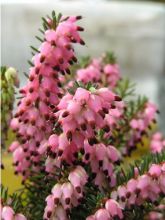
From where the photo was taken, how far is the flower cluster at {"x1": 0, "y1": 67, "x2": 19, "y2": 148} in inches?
54.6

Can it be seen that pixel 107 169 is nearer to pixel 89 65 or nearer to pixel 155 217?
pixel 155 217

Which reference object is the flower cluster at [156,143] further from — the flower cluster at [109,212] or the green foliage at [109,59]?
the flower cluster at [109,212]

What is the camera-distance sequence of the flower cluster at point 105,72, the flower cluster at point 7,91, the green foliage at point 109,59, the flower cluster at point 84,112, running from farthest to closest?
the green foliage at point 109,59, the flower cluster at point 105,72, the flower cluster at point 7,91, the flower cluster at point 84,112

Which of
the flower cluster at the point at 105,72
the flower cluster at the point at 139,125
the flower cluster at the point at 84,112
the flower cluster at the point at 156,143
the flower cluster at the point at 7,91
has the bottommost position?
the flower cluster at the point at 84,112

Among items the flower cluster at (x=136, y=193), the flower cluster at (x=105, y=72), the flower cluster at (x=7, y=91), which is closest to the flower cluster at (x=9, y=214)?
the flower cluster at (x=136, y=193)

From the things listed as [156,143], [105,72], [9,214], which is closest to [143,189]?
[9,214]

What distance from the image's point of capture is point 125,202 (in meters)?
1.22

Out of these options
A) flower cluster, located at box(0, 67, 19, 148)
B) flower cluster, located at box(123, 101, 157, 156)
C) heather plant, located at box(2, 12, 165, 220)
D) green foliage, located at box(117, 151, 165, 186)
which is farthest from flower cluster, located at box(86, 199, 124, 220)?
flower cluster, located at box(123, 101, 157, 156)

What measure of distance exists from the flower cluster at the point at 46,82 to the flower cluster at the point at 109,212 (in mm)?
191

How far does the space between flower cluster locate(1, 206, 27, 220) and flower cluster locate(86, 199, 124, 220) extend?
0.14 metres

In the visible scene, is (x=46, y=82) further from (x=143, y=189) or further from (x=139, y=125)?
(x=139, y=125)

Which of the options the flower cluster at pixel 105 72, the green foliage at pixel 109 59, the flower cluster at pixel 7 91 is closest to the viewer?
the flower cluster at pixel 7 91

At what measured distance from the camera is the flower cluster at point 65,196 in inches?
45.6

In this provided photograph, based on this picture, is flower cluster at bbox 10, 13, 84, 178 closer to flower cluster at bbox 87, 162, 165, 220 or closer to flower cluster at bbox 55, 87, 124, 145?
flower cluster at bbox 55, 87, 124, 145
